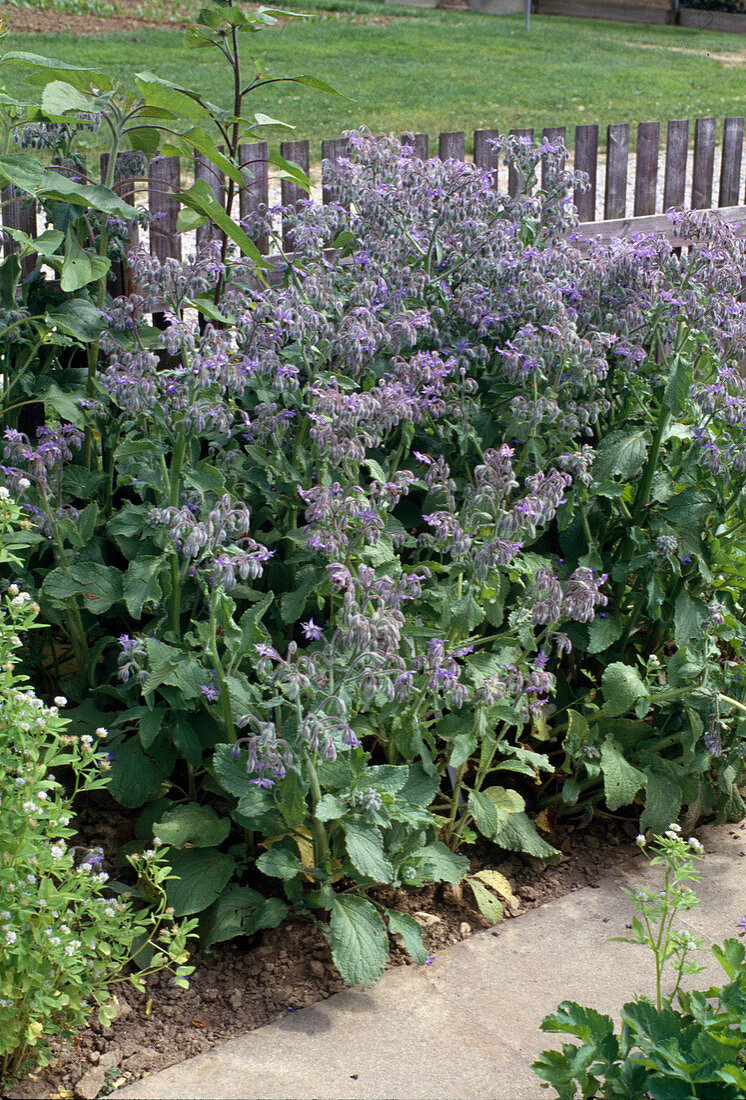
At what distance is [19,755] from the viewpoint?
2.66 metres

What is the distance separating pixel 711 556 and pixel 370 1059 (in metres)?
1.90

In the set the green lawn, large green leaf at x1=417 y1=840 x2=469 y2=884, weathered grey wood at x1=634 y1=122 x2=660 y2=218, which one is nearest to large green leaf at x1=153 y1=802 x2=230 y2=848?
large green leaf at x1=417 y1=840 x2=469 y2=884

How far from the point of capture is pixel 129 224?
4055mm

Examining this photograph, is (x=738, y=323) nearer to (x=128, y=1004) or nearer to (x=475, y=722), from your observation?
(x=475, y=722)

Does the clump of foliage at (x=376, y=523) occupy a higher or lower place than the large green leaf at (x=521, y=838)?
higher

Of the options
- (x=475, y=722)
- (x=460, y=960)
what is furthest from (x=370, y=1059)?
(x=475, y=722)

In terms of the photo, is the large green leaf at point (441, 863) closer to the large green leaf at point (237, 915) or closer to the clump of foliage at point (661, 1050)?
the large green leaf at point (237, 915)

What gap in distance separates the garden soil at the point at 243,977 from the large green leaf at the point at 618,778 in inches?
10.1

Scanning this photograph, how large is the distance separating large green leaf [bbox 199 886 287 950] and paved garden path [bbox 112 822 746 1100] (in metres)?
0.26

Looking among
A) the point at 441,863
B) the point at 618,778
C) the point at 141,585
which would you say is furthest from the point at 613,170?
the point at 441,863

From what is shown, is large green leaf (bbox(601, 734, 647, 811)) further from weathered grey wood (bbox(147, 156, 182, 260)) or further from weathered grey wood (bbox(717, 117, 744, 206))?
weathered grey wood (bbox(717, 117, 744, 206))

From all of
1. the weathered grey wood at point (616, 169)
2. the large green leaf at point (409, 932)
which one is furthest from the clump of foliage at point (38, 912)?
the weathered grey wood at point (616, 169)

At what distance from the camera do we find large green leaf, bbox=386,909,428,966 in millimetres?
2982

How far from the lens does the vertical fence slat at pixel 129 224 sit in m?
3.83
